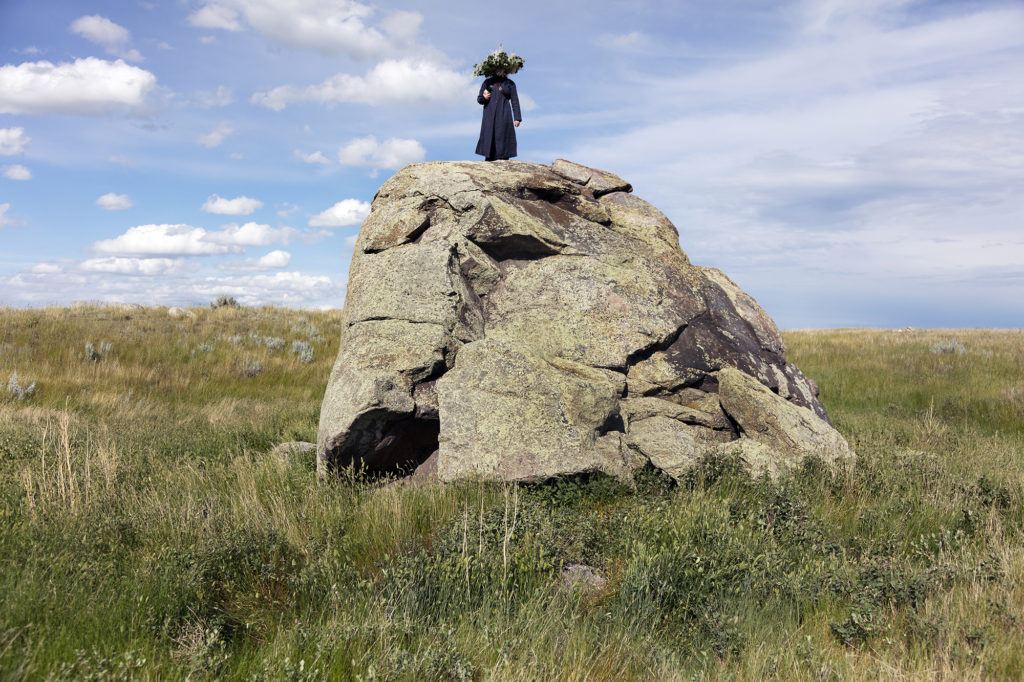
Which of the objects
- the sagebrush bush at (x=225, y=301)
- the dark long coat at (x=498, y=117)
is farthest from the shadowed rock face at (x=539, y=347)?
the sagebrush bush at (x=225, y=301)

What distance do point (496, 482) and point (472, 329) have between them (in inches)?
85.7

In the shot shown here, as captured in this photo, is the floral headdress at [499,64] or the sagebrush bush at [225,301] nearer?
the floral headdress at [499,64]

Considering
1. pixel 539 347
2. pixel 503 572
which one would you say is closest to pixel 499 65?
pixel 539 347

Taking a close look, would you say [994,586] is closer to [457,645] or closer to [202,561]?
[457,645]

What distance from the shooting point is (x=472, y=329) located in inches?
306

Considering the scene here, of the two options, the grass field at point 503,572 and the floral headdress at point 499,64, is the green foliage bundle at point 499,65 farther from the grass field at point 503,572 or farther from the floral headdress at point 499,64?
the grass field at point 503,572

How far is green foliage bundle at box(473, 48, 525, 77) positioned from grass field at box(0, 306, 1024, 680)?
8.68 meters

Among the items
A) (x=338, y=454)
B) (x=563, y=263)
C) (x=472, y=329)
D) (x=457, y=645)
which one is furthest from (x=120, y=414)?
(x=457, y=645)

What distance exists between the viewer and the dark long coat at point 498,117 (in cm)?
1302

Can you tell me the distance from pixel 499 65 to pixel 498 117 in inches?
38.7

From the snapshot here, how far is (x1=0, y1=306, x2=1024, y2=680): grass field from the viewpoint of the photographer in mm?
3684

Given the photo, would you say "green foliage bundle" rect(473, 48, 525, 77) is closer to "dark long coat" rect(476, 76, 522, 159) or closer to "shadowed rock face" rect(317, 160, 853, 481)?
"dark long coat" rect(476, 76, 522, 159)

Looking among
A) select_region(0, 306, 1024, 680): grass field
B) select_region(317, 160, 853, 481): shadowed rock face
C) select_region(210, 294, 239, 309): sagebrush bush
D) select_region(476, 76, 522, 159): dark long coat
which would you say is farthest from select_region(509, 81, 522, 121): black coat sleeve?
select_region(210, 294, 239, 309): sagebrush bush

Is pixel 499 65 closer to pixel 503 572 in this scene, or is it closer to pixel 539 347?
pixel 539 347
